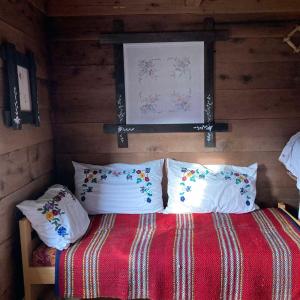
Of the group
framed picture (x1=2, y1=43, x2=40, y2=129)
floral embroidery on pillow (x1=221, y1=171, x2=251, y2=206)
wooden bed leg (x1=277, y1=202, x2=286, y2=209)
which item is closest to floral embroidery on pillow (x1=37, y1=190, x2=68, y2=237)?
framed picture (x1=2, y1=43, x2=40, y2=129)

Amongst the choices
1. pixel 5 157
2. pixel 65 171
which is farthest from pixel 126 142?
pixel 5 157

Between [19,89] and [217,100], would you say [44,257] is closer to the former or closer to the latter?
[19,89]

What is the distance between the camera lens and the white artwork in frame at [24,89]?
1903 millimetres

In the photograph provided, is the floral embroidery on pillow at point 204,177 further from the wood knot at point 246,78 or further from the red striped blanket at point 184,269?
the wood knot at point 246,78

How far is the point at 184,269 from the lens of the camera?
1697mm

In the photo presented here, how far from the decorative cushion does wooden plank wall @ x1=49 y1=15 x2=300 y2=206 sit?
825 mm

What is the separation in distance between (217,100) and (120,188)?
38.1 inches

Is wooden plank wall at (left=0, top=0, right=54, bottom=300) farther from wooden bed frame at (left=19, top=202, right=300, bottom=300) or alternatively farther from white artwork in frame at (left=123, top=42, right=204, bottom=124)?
white artwork in frame at (left=123, top=42, right=204, bottom=124)

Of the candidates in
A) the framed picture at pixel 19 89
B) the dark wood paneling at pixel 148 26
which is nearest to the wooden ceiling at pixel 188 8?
the dark wood paneling at pixel 148 26

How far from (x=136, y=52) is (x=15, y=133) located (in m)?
1.05

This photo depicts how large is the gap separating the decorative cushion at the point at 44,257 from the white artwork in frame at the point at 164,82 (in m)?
1.09

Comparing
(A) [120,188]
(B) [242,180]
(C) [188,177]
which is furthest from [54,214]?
(B) [242,180]

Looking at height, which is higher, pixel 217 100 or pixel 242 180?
pixel 217 100

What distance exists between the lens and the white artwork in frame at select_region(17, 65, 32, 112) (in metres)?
1.90
